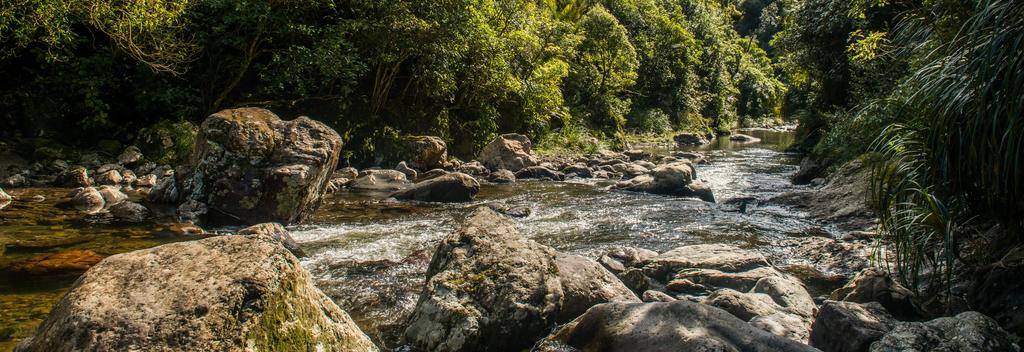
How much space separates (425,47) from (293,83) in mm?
3560

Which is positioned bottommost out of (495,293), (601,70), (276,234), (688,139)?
(688,139)

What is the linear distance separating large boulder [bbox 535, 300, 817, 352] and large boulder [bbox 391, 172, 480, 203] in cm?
821

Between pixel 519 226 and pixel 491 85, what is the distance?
10764mm

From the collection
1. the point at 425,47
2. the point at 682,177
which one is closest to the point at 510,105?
the point at 425,47

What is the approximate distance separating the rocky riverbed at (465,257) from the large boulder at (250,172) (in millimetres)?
31

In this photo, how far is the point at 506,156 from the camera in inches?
727

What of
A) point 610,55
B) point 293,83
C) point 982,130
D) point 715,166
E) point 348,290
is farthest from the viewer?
point 610,55

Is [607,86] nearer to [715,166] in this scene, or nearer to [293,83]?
[715,166]

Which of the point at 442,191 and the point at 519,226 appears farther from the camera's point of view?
the point at 442,191

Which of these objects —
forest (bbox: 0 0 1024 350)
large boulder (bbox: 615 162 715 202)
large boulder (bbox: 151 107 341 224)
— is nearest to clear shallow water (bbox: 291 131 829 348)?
large boulder (bbox: 615 162 715 202)

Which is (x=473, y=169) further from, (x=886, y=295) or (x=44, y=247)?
(x=886, y=295)

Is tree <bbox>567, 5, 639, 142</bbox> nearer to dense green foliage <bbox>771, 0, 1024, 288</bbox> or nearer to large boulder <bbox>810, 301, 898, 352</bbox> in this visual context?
dense green foliage <bbox>771, 0, 1024, 288</bbox>

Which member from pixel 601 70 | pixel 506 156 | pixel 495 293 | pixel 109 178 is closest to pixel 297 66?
pixel 109 178

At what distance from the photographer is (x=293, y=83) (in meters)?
16.1
